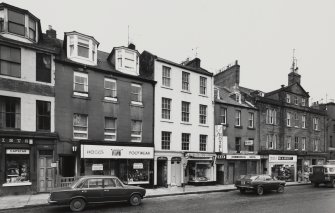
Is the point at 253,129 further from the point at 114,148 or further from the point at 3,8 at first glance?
the point at 3,8

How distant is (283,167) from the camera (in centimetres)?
3481

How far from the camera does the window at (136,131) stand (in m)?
24.0

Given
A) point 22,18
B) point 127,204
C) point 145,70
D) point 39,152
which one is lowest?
point 127,204

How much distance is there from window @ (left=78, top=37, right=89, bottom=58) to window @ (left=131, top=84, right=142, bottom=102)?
4665 mm

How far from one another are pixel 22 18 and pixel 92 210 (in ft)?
43.5

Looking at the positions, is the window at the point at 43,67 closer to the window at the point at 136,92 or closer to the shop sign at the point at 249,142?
the window at the point at 136,92

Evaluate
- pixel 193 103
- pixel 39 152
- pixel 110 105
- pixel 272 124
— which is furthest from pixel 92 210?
pixel 272 124

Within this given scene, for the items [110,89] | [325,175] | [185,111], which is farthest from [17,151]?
[325,175]

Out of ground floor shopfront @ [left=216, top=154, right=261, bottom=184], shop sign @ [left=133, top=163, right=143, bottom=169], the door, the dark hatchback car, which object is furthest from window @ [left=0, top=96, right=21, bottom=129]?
ground floor shopfront @ [left=216, top=154, right=261, bottom=184]

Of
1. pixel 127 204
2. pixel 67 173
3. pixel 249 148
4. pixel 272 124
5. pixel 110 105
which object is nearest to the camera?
pixel 127 204

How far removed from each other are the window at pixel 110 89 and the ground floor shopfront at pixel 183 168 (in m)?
6.21

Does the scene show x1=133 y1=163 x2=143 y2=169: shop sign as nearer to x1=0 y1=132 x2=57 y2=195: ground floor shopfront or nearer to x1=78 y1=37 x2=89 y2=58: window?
x1=0 y1=132 x2=57 y2=195: ground floor shopfront

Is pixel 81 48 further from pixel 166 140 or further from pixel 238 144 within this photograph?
pixel 238 144

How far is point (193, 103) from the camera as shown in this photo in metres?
28.3
